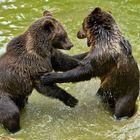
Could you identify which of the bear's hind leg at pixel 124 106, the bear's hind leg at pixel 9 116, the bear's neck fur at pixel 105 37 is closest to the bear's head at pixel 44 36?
the bear's neck fur at pixel 105 37

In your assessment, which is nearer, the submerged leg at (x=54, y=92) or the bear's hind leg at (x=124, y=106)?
the submerged leg at (x=54, y=92)

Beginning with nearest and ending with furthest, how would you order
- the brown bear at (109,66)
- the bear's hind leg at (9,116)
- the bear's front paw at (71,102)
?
the bear's hind leg at (9,116) → the brown bear at (109,66) → the bear's front paw at (71,102)

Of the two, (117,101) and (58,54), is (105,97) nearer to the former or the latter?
(117,101)

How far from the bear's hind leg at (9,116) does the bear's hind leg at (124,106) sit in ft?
5.66

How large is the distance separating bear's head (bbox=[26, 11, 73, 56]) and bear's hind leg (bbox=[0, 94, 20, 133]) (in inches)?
39.6

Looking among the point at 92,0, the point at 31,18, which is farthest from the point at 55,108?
the point at 92,0

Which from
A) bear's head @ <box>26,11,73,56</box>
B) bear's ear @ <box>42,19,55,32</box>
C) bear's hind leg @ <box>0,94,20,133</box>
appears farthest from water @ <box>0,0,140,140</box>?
bear's ear @ <box>42,19,55,32</box>

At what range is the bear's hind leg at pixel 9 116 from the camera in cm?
887

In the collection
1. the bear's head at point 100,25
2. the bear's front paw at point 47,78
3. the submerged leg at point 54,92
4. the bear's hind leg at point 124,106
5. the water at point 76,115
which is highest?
the bear's head at point 100,25

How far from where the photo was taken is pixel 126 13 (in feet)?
43.8

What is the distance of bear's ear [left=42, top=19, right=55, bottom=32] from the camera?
903 centimetres

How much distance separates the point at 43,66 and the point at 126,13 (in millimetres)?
4753

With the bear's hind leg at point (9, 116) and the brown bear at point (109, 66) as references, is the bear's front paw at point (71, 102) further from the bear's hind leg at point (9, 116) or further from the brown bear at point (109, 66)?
the bear's hind leg at point (9, 116)

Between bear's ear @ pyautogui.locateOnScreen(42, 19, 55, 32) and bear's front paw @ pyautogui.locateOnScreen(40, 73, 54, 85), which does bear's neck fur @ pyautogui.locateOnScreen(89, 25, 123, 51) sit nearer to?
bear's ear @ pyautogui.locateOnScreen(42, 19, 55, 32)
